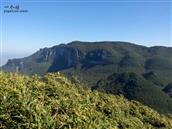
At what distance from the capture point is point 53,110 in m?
9.06

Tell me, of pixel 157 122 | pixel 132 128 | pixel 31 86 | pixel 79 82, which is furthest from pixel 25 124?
pixel 157 122

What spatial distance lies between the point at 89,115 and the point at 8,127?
2249 millimetres

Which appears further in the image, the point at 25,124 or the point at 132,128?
the point at 132,128

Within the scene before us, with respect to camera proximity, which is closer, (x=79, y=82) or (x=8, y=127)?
(x=8, y=127)

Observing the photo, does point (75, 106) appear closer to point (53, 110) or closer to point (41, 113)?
point (53, 110)

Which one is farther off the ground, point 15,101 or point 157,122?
point 15,101

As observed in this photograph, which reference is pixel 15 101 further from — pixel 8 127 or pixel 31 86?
pixel 31 86

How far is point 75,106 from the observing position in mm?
9234

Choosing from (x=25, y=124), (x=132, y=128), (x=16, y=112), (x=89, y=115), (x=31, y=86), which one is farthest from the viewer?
(x=132, y=128)

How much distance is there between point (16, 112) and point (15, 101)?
11.8 inches

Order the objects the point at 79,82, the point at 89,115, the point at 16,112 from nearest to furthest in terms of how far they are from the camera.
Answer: the point at 16,112, the point at 89,115, the point at 79,82

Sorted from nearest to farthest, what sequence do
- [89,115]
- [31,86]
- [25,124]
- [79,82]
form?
1. [25,124]
2. [89,115]
3. [31,86]
4. [79,82]

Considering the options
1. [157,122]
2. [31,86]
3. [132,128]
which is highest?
[31,86]

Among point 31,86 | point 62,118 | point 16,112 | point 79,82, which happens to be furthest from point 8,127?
point 79,82
